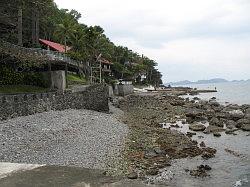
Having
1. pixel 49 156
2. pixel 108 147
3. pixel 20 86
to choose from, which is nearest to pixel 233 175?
pixel 108 147

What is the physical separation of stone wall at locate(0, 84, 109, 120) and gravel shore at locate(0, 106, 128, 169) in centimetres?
89

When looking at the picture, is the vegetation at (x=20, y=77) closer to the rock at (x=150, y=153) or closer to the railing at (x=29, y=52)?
the railing at (x=29, y=52)

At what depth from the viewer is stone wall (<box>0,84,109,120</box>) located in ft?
104

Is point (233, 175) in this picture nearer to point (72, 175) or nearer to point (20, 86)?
point (72, 175)

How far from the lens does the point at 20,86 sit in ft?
145

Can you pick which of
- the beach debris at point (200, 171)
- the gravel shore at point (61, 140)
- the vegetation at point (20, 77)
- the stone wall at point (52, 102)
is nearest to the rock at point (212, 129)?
the gravel shore at point (61, 140)

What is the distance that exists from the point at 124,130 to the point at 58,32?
37181 millimetres

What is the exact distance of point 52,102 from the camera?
3875cm

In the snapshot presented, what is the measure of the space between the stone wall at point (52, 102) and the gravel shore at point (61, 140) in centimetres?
89

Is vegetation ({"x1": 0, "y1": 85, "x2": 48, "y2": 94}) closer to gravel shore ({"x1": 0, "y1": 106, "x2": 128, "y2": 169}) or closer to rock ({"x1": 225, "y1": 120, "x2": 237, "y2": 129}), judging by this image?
gravel shore ({"x1": 0, "y1": 106, "x2": 128, "y2": 169})

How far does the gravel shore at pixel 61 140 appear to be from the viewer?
2258 cm

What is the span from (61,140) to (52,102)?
462 inches

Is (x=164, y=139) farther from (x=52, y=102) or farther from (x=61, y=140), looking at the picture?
(x=52, y=102)

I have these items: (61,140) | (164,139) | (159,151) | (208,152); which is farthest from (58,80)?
(208,152)
